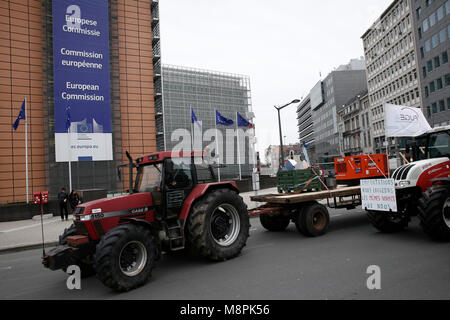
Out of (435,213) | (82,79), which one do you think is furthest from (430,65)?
(435,213)

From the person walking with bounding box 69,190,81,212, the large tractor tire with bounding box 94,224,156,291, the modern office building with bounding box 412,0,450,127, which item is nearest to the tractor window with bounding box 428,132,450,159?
the large tractor tire with bounding box 94,224,156,291

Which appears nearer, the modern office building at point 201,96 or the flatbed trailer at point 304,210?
the flatbed trailer at point 304,210

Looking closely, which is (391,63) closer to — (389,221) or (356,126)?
(356,126)

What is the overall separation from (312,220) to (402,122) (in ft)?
12.2

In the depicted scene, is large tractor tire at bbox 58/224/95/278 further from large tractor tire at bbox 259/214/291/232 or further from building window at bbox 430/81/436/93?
building window at bbox 430/81/436/93

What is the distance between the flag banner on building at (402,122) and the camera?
7.91 meters

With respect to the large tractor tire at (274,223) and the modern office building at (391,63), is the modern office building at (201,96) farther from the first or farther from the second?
the large tractor tire at (274,223)

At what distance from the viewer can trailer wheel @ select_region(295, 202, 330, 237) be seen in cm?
780

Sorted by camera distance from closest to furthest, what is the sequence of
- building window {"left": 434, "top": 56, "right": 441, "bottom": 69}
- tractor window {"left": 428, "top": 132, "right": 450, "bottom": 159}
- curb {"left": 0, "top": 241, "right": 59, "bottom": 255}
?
1. tractor window {"left": 428, "top": 132, "right": 450, "bottom": 159}
2. curb {"left": 0, "top": 241, "right": 59, "bottom": 255}
3. building window {"left": 434, "top": 56, "right": 441, "bottom": 69}

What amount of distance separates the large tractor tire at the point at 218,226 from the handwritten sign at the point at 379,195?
3233 mm

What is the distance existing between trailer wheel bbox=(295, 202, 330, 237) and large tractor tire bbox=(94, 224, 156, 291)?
14.1 feet

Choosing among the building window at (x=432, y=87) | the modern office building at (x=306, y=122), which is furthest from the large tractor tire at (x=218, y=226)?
the modern office building at (x=306, y=122)

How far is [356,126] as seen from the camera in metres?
83.2
